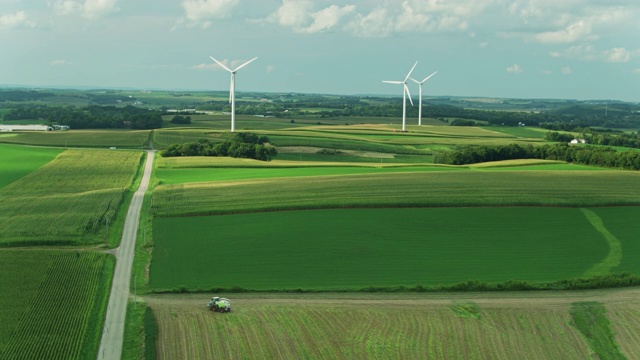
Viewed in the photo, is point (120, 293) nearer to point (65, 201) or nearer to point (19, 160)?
point (65, 201)

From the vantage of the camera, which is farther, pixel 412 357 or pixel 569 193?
pixel 569 193

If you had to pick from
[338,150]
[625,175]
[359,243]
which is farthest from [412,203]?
[338,150]

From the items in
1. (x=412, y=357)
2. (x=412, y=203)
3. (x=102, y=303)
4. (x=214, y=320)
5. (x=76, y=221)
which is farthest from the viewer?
(x=412, y=203)

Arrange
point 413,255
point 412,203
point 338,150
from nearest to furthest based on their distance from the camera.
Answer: point 413,255 → point 412,203 → point 338,150

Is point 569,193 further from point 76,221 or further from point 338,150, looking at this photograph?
point 338,150

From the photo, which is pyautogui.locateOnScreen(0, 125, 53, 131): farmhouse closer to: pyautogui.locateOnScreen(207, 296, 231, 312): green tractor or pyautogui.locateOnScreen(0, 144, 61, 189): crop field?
pyautogui.locateOnScreen(0, 144, 61, 189): crop field
